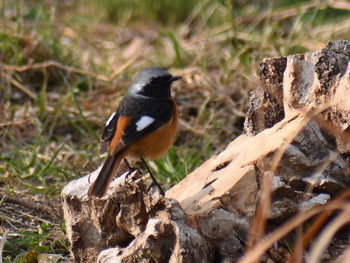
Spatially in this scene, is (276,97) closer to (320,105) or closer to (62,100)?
(320,105)

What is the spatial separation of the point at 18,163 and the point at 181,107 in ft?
6.06

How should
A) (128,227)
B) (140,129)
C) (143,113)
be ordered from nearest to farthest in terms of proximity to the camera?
(128,227) → (140,129) → (143,113)

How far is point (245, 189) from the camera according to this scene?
374cm

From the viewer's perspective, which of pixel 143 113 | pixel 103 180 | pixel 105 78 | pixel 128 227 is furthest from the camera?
pixel 105 78

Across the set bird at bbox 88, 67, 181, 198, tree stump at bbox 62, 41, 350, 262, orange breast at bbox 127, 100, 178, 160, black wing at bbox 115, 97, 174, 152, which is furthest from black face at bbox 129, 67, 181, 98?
tree stump at bbox 62, 41, 350, 262

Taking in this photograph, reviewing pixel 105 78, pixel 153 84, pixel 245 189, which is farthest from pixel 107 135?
pixel 105 78

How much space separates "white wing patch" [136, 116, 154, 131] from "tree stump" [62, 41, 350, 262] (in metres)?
0.90

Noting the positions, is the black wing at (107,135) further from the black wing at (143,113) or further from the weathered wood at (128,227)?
the weathered wood at (128,227)

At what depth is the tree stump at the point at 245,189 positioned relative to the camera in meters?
3.65

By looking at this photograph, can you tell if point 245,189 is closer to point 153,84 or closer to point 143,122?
point 143,122

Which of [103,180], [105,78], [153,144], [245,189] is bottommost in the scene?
[105,78]

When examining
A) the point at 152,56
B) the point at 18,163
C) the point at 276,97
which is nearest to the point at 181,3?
the point at 152,56

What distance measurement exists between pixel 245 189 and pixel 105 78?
4.02 meters

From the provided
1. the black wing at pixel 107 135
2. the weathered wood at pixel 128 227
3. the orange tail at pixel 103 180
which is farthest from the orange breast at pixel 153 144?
the weathered wood at pixel 128 227
